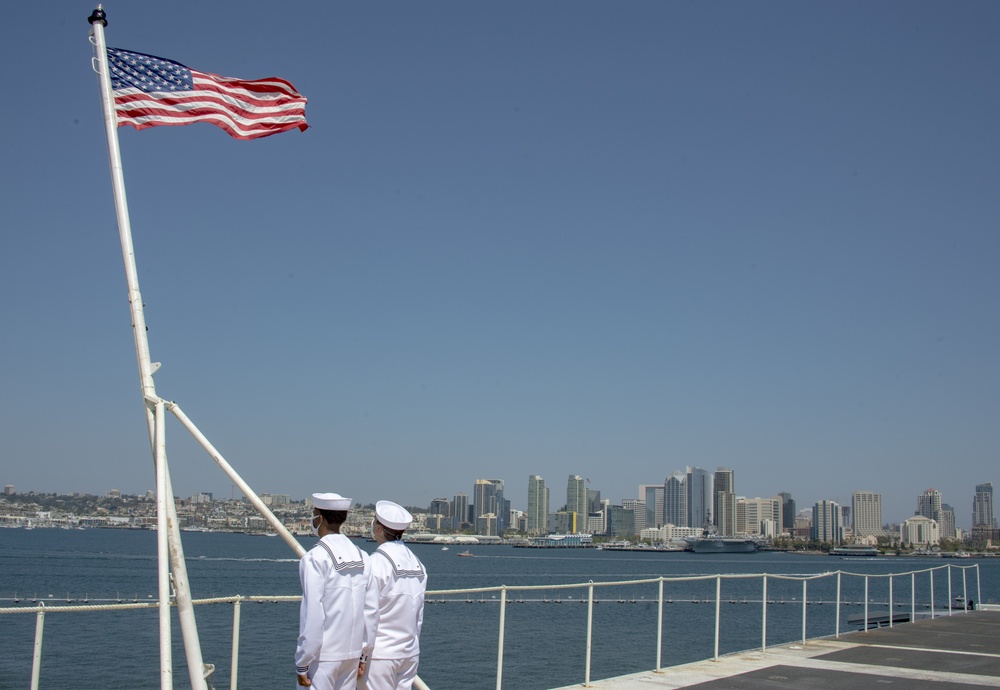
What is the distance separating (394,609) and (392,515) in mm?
561

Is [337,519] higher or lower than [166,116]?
lower

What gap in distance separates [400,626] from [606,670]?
32.6m

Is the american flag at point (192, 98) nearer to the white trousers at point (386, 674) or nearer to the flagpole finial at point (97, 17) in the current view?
the flagpole finial at point (97, 17)

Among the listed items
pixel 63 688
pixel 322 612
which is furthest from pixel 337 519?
pixel 63 688

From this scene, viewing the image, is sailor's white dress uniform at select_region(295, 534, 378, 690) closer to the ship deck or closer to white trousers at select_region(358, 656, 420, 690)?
white trousers at select_region(358, 656, 420, 690)

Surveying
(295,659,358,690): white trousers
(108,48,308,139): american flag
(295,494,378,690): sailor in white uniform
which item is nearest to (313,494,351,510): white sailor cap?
(295,494,378,690): sailor in white uniform

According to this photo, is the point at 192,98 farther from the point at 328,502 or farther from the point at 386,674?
the point at 386,674

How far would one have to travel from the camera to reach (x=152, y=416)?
21.5ft

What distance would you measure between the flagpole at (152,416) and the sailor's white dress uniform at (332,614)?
1125 mm

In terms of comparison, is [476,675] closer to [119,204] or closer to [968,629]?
[968,629]

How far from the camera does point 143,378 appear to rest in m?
6.56

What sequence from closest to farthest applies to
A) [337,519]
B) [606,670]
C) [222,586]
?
[337,519], [606,670], [222,586]

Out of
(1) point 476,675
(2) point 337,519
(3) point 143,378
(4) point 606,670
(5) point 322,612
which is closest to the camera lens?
(5) point 322,612

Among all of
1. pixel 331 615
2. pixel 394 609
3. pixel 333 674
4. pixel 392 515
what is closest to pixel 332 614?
pixel 331 615
